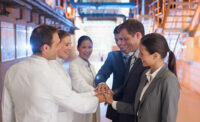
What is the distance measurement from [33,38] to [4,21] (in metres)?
4.06

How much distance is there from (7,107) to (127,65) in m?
1.11

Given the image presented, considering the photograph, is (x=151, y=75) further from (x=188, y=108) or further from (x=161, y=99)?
(x=188, y=108)

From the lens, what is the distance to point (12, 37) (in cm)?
568

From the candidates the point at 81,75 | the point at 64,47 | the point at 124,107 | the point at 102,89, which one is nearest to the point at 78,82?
the point at 81,75

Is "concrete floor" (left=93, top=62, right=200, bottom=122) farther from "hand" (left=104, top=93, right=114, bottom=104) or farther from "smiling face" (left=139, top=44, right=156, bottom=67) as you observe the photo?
"smiling face" (left=139, top=44, right=156, bottom=67)

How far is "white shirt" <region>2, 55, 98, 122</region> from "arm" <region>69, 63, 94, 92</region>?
0.71 metres

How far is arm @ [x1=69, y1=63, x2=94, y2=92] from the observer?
7.69 ft

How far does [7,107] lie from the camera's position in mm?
1643

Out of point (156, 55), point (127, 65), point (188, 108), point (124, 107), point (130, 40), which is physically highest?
point (130, 40)

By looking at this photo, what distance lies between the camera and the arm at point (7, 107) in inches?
64.1

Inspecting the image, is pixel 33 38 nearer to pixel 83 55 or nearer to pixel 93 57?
pixel 83 55

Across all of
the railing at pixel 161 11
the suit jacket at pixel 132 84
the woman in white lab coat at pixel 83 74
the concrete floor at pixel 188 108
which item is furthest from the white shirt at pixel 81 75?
the railing at pixel 161 11

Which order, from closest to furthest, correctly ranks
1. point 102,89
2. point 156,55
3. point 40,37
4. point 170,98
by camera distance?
point 170,98
point 156,55
point 40,37
point 102,89

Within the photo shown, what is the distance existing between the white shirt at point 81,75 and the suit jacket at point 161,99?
0.99m
